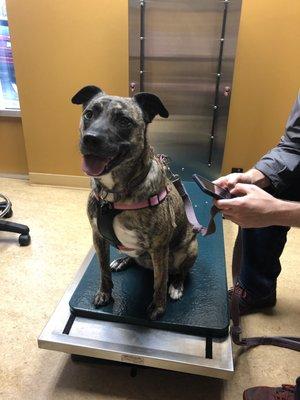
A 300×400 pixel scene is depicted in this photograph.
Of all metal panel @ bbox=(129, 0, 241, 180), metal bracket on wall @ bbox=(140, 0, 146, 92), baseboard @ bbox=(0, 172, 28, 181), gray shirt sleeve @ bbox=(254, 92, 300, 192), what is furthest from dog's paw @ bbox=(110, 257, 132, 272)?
baseboard @ bbox=(0, 172, 28, 181)

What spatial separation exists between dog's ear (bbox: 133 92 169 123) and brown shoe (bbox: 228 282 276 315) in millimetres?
936

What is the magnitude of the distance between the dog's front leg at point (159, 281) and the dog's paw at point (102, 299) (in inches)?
6.9

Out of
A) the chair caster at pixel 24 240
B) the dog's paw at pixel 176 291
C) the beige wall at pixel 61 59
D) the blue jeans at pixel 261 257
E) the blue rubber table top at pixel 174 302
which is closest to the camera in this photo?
the blue rubber table top at pixel 174 302

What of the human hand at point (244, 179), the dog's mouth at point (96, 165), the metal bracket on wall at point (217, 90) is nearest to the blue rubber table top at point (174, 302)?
the human hand at point (244, 179)

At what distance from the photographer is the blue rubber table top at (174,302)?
51.5 inches

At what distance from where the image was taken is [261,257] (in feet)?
5.18

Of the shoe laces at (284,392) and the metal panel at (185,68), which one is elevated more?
the metal panel at (185,68)

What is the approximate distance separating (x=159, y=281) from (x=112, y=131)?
59cm

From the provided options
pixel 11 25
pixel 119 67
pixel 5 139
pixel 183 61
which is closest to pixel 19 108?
pixel 5 139

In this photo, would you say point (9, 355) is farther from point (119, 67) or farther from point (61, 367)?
point (119, 67)

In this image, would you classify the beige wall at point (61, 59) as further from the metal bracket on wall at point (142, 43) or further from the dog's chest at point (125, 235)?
the dog's chest at point (125, 235)

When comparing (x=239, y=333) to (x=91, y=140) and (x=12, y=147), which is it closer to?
(x=91, y=140)

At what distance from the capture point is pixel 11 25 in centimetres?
252

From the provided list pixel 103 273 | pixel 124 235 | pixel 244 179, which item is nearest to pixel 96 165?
pixel 124 235
